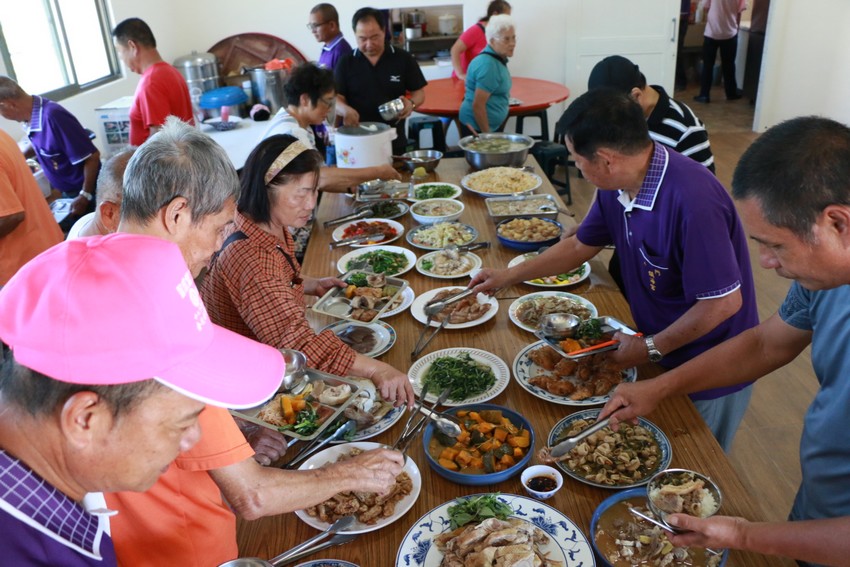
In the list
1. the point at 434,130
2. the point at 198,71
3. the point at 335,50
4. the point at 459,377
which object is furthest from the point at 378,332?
the point at 198,71

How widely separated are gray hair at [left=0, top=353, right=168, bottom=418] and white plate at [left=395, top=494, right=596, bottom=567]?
747mm

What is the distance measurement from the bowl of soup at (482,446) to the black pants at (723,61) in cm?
936

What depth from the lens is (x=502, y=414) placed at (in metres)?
1.78

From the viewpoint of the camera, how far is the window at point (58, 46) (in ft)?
16.0

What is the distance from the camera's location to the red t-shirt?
14.9ft

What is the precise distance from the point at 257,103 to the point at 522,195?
4.67 metres

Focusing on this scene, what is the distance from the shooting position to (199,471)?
137 cm

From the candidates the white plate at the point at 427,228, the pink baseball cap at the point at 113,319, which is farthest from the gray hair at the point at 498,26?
the pink baseball cap at the point at 113,319

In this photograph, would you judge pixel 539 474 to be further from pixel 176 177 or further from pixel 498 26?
pixel 498 26

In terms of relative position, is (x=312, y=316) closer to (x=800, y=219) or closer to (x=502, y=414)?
(x=502, y=414)

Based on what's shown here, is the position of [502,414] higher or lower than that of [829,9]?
lower

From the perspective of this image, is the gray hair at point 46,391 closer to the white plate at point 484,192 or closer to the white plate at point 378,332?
the white plate at point 378,332

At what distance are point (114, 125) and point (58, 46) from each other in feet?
2.70

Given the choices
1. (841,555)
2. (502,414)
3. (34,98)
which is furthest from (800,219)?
(34,98)
